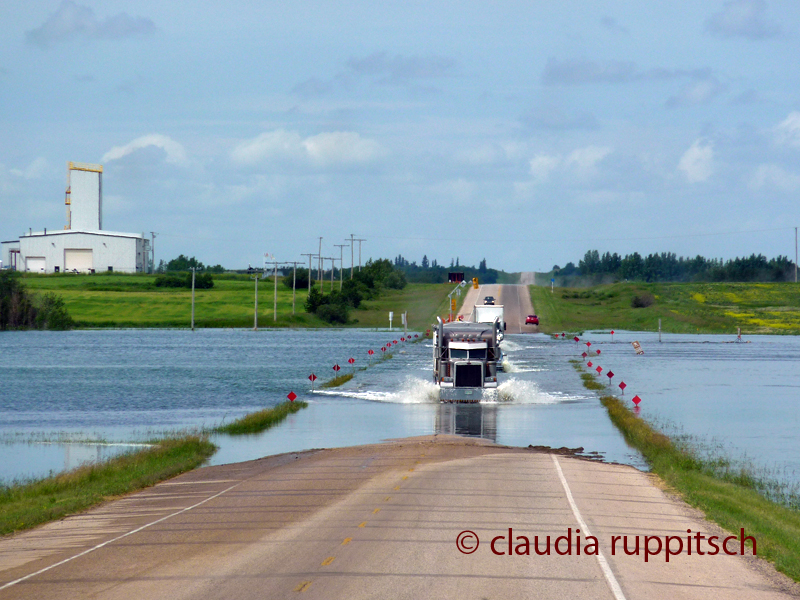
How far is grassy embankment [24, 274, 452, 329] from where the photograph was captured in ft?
482

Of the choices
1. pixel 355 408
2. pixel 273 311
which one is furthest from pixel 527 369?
pixel 273 311

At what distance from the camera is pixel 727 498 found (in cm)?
2169

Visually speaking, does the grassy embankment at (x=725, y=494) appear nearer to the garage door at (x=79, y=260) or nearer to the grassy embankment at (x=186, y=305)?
the grassy embankment at (x=186, y=305)

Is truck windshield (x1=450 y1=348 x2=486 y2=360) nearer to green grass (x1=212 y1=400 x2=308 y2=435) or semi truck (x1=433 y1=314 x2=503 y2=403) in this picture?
semi truck (x1=433 y1=314 x2=503 y2=403)

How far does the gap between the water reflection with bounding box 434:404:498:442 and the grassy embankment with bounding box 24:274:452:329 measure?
3515 inches

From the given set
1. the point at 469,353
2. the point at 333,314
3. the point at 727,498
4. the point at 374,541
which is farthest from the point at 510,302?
the point at 374,541

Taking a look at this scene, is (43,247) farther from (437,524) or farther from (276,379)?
(437,524)

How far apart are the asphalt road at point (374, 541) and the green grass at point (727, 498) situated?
59 cm

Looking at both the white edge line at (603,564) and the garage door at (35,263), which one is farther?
the garage door at (35,263)

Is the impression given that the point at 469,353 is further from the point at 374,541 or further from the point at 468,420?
the point at 374,541

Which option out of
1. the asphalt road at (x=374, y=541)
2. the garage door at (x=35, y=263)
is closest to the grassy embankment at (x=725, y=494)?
the asphalt road at (x=374, y=541)

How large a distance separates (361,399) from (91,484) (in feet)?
85.8

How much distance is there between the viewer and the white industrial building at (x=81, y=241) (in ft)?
594

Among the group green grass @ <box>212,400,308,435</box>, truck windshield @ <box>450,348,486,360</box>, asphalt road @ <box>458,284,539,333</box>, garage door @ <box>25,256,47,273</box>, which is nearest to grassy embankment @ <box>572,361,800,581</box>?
truck windshield @ <box>450,348,486,360</box>
